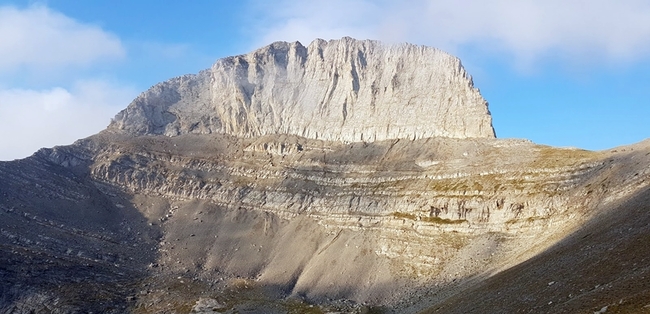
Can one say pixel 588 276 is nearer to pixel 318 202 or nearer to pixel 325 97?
pixel 318 202

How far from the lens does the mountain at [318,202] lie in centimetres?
8675

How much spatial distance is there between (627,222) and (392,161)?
3202 inches

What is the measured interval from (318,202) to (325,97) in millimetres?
47789

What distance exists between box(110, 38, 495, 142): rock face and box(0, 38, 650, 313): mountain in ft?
1.85

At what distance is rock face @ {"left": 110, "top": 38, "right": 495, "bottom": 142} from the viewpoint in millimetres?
152875

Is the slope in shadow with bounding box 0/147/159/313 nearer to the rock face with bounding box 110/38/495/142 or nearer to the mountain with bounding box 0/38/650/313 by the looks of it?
the mountain with bounding box 0/38/650/313

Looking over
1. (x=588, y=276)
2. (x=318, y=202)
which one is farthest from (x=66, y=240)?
(x=588, y=276)

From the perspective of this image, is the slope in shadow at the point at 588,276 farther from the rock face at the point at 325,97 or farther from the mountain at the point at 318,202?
the rock face at the point at 325,97

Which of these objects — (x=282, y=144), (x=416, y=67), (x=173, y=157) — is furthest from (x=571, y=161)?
(x=173, y=157)

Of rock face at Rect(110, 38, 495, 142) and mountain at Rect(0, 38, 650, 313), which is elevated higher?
rock face at Rect(110, 38, 495, 142)

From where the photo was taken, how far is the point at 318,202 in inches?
5413

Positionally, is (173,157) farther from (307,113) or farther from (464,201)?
(464,201)

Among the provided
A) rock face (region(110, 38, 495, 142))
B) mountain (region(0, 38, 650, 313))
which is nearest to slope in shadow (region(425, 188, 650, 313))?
mountain (region(0, 38, 650, 313))

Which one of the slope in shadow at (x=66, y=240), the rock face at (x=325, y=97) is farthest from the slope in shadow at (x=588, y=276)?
the rock face at (x=325, y=97)
